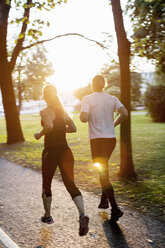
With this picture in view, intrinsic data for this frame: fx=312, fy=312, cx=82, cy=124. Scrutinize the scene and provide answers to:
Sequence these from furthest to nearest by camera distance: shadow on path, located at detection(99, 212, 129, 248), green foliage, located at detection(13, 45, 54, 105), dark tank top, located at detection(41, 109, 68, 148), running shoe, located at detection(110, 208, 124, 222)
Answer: green foliage, located at detection(13, 45, 54, 105) < running shoe, located at detection(110, 208, 124, 222) < dark tank top, located at detection(41, 109, 68, 148) < shadow on path, located at detection(99, 212, 129, 248)

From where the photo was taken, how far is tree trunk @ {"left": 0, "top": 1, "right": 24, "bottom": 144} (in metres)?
13.9

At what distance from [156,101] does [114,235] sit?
24740 mm

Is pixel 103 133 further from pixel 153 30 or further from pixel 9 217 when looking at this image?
pixel 153 30

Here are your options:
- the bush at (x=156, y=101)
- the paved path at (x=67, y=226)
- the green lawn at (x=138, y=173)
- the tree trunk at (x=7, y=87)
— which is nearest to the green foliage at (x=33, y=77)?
the bush at (x=156, y=101)

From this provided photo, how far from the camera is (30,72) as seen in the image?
144 feet

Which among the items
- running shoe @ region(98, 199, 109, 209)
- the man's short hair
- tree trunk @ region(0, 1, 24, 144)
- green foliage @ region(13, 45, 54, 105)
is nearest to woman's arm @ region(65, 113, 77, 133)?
the man's short hair

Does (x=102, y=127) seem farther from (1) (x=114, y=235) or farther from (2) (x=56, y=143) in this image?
(1) (x=114, y=235)

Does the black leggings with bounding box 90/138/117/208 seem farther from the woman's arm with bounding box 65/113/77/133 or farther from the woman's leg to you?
the woman's leg

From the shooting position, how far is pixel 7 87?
14.0m

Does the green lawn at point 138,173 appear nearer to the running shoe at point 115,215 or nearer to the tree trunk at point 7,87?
the running shoe at point 115,215

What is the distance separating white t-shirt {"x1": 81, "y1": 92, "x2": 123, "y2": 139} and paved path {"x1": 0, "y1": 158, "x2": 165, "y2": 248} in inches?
47.2

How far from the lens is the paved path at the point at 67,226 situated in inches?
141

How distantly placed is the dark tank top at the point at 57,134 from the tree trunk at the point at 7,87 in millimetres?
10783

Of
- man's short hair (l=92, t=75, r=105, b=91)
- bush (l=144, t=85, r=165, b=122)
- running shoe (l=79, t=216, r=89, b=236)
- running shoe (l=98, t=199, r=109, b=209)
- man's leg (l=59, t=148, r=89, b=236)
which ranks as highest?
man's short hair (l=92, t=75, r=105, b=91)
